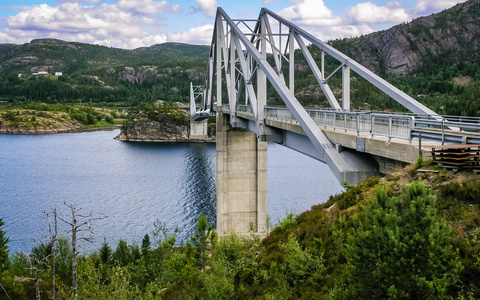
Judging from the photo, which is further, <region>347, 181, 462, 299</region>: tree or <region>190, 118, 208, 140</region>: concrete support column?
<region>190, 118, 208, 140</region>: concrete support column

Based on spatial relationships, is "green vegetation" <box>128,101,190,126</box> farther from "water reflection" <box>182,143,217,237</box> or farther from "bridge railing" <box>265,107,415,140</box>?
"bridge railing" <box>265,107,415,140</box>

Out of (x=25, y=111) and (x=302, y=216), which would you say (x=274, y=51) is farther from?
(x=25, y=111)

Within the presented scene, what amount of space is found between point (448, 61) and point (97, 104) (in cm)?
12144

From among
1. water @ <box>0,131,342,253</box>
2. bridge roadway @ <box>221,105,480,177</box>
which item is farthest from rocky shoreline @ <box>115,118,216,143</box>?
bridge roadway @ <box>221,105,480,177</box>

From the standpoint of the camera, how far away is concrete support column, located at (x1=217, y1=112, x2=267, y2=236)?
35125 millimetres

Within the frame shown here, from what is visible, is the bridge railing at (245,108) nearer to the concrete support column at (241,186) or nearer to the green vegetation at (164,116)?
the concrete support column at (241,186)

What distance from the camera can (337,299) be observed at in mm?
8906

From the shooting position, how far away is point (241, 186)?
35562mm

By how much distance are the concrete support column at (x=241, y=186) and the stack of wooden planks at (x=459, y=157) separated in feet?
81.7

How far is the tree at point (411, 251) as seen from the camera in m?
7.34

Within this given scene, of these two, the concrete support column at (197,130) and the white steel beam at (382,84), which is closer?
the white steel beam at (382,84)

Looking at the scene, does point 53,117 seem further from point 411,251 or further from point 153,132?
point 411,251

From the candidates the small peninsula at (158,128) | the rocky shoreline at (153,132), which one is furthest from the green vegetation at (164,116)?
the rocky shoreline at (153,132)

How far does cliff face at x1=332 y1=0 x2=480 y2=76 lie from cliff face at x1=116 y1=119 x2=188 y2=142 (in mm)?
76633
